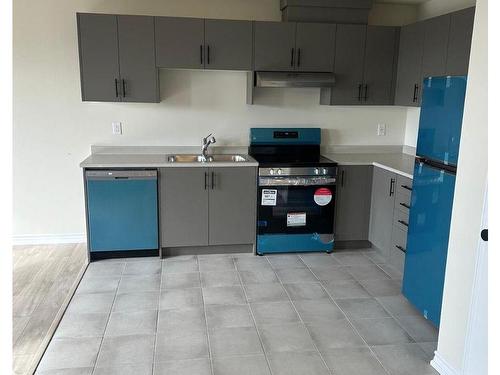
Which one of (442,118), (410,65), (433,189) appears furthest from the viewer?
(410,65)

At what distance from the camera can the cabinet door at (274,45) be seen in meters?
3.79

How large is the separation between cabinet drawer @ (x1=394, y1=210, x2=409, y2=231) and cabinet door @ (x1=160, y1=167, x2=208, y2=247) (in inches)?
64.9

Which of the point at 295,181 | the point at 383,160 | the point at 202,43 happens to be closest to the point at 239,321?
the point at 295,181

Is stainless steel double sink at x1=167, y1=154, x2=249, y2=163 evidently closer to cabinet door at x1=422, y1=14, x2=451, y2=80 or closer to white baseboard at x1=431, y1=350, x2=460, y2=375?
cabinet door at x1=422, y1=14, x2=451, y2=80

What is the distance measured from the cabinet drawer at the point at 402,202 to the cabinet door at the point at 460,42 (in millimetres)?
1011

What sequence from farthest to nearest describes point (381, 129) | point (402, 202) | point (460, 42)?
point (381, 129) < point (402, 202) < point (460, 42)

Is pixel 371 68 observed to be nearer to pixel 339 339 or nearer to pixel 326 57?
pixel 326 57

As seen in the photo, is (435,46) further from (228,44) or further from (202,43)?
(202,43)

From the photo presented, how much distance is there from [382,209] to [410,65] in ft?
4.41

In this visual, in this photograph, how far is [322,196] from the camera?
12.9 ft

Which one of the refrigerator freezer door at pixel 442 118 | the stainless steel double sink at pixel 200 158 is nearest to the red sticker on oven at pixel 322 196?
the stainless steel double sink at pixel 200 158

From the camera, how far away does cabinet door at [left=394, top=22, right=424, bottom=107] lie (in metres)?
3.73

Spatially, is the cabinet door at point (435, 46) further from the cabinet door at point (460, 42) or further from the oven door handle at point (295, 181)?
the oven door handle at point (295, 181)

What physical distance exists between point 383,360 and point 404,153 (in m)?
2.62
